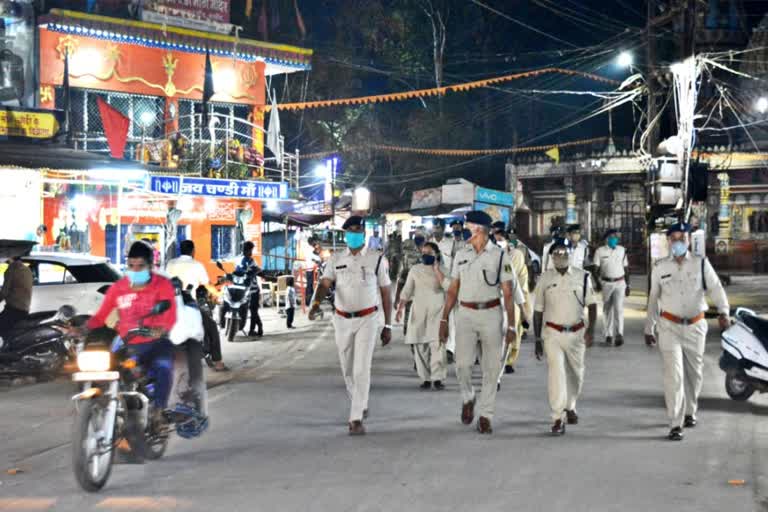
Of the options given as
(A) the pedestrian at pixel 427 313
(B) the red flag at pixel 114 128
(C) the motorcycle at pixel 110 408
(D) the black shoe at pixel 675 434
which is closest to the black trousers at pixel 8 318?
(A) the pedestrian at pixel 427 313

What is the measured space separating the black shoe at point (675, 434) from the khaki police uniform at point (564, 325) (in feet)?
3.16

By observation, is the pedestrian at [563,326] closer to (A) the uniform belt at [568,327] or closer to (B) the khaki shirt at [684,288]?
(A) the uniform belt at [568,327]

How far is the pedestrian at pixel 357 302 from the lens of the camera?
30.2 ft

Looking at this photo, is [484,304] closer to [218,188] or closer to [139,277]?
[139,277]

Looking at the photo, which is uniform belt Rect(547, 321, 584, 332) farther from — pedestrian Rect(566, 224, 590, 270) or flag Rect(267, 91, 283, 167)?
flag Rect(267, 91, 283, 167)

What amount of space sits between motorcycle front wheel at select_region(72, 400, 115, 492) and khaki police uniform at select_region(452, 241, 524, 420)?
3.58 metres

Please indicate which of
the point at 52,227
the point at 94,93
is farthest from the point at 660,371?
the point at 94,93

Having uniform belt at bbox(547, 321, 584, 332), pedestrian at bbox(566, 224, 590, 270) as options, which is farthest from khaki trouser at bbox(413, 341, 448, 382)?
pedestrian at bbox(566, 224, 590, 270)

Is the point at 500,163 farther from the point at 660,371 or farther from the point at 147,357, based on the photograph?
the point at 147,357

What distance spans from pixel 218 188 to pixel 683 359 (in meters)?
16.5

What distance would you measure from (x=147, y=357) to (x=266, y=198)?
→ 1848cm

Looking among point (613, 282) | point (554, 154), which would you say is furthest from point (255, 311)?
point (554, 154)

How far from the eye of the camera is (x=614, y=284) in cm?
1656

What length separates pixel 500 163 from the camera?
176 ft
